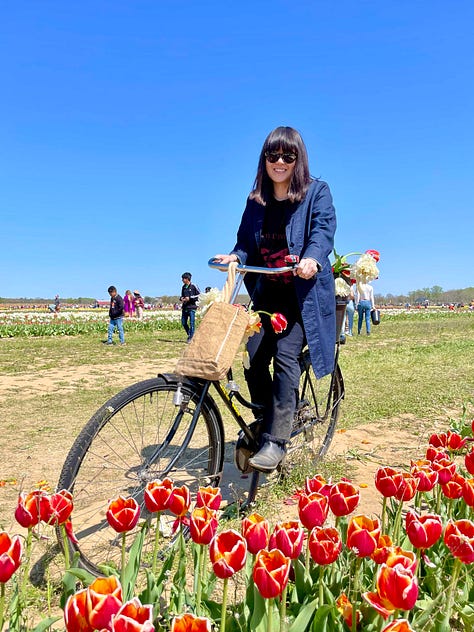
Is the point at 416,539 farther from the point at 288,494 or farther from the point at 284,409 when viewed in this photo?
the point at 288,494

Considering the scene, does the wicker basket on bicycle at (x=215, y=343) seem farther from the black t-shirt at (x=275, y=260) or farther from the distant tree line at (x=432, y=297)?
the distant tree line at (x=432, y=297)

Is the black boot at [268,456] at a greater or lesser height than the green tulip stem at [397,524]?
lesser

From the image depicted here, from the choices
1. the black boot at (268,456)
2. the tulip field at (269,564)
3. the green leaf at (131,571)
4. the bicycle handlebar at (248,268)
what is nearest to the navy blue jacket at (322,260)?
the bicycle handlebar at (248,268)

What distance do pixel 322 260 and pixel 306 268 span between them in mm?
238

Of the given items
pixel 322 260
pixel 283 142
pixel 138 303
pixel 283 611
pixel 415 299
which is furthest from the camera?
pixel 415 299

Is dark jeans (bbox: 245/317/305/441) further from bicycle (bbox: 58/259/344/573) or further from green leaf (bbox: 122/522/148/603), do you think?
green leaf (bbox: 122/522/148/603)

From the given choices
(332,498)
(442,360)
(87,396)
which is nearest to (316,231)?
(332,498)

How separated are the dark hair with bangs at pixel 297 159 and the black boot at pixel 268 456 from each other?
145 cm

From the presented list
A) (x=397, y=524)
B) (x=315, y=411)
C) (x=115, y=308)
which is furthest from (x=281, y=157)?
(x=115, y=308)

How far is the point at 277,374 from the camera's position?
10.2 ft

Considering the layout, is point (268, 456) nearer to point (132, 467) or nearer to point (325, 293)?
point (132, 467)

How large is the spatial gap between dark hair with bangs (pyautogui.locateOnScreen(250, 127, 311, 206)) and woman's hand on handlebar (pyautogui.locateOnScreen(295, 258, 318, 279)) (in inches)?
21.3

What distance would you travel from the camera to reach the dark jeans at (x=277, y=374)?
306 centimetres

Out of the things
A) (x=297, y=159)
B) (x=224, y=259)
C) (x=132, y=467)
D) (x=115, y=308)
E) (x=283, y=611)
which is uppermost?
(x=297, y=159)
